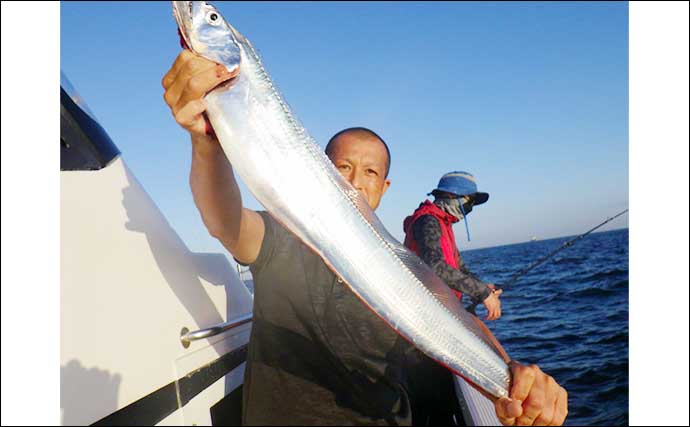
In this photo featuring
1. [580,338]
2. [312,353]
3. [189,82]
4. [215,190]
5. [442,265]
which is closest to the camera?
[189,82]

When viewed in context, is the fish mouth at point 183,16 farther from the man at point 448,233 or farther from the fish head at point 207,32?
the man at point 448,233

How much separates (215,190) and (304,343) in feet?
2.70

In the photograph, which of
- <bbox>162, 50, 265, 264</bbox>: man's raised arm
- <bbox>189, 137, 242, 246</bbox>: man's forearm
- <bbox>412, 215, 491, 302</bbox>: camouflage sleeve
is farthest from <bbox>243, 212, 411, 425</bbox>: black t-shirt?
<bbox>412, 215, 491, 302</bbox>: camouflage sleeve

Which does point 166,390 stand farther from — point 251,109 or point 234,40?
point 234,40

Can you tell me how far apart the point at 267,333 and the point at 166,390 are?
0.48m

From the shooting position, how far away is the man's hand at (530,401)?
173 cm

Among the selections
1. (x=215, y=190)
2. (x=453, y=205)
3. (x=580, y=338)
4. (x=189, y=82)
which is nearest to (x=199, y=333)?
(x=215, y=190)

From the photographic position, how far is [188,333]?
2027mm

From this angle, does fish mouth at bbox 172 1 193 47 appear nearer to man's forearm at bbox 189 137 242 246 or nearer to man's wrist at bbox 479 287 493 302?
man's forearm at bbox 189 137 242 246

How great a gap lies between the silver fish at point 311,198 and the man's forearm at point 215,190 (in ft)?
0.95

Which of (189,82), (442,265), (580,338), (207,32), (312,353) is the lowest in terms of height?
(580,338)

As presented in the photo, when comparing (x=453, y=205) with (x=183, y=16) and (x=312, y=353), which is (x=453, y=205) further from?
(x=183, y=16)

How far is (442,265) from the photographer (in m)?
4.12

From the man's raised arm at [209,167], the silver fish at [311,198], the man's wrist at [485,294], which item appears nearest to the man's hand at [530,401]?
the silver fish at [311,198]
